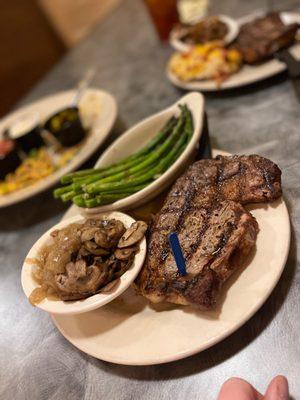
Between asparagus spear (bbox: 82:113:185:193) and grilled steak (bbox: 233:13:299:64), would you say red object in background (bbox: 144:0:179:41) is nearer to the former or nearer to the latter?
grilled steak (bbox: 233:13:299:64)

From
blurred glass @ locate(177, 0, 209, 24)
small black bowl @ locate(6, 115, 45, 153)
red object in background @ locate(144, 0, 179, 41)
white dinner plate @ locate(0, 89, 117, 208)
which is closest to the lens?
white dinner plate @ locate(0, 89, 117, 208)

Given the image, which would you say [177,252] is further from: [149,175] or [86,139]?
[86,139]

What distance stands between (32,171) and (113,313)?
1.86 m

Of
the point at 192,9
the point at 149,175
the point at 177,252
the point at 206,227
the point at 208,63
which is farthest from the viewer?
the point at 192,9

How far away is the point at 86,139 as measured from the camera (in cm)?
362

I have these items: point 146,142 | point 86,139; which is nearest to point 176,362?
point 146,142

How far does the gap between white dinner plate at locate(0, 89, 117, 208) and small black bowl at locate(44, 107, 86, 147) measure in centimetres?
11

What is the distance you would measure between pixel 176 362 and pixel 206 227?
2.25 feet

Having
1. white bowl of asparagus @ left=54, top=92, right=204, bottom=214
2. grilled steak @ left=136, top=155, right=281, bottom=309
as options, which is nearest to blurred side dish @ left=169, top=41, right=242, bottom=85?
white bowl of asparagus @ left=54, top=92, right=204, bottom=214

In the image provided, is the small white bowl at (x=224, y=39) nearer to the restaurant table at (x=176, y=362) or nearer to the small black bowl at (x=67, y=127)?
the restaurant table at (x=176, y=362)

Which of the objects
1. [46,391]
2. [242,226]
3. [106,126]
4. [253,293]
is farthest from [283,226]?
[106,126]

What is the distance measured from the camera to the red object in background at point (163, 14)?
4.55 meters

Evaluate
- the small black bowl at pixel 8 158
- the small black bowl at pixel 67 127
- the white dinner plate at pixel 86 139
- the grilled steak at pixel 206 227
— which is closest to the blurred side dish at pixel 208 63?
the white dinner plate at pixel 86 139

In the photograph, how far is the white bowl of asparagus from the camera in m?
2.42
